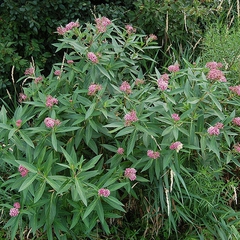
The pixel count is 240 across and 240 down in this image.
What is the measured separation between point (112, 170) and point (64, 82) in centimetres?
77

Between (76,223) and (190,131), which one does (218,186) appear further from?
(76,223)

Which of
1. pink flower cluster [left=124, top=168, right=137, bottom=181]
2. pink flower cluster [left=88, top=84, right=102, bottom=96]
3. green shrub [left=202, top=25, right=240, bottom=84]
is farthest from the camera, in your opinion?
green shrub [left=202, top=25, right=240, bottom=84]

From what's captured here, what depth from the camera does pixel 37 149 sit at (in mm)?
2381

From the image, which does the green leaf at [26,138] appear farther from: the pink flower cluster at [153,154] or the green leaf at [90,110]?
the pink flower cluster at [153,154]

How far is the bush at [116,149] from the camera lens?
2.29 metres

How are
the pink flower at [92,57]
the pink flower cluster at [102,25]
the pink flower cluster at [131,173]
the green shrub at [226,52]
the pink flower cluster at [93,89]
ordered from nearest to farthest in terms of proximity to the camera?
the pink flower cluster at [131,173]
the pink flower cluster at [93,89]
the pink flower at [92,57]
the pink flower cluster at [102,25]
the green shrub at [226,52]

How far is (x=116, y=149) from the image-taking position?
2.51 m

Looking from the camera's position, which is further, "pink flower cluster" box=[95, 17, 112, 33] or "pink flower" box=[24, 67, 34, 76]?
"pink flower" box=[24, 67, 34, 76]

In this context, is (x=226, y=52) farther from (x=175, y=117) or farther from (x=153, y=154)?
(x=153, y=154)

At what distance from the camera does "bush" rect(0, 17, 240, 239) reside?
229cm

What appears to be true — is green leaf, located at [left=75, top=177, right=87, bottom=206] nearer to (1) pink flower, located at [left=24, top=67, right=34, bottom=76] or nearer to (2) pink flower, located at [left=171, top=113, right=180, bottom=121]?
(2) pink flower, located at [left=171, top=113, right=180, bottom=121]

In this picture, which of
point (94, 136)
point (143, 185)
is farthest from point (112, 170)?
point (143, 185)

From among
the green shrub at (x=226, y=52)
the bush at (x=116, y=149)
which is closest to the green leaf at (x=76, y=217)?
the bush at (x=116, y=149)

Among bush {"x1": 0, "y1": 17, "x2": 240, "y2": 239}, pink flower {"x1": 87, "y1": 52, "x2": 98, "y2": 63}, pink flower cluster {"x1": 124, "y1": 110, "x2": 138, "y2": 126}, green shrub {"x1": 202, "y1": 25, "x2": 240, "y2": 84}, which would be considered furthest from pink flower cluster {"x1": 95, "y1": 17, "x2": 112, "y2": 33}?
green shrub {"x1": 202, "y1": 25, "x2": 240, "y2": 84}
